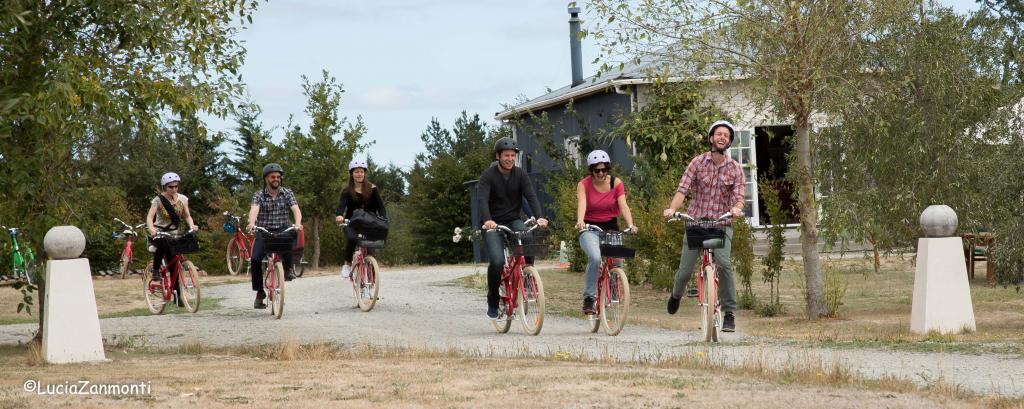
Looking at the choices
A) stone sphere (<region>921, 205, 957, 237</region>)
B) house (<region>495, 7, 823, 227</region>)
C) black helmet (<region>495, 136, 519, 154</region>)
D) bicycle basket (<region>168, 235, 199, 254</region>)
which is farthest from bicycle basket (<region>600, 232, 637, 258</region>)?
house (<region>495, 7, 823, 227</region>)

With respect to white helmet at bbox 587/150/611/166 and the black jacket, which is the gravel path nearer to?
the black jacket

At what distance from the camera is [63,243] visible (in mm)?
11023

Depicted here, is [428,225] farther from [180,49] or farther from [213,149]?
[180,49]

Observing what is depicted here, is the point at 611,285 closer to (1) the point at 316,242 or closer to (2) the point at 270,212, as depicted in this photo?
(2) the point at 270,212

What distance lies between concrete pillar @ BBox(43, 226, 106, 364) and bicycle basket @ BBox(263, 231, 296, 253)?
4140 mm

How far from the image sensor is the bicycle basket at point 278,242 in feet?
50.0

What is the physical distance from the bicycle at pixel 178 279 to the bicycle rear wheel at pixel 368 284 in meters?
2.07

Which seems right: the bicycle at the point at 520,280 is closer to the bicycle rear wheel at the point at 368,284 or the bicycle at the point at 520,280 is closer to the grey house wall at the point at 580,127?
the bicycle rear wheel at the point at 368,284

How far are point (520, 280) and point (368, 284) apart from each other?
3.72 metres

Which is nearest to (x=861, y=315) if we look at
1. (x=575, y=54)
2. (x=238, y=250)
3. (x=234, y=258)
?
(x=238, y=250)

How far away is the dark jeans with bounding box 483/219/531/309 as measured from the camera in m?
12.6

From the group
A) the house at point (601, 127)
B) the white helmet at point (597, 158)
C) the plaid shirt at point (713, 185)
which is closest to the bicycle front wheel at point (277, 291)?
the white helmet at point (597, 158)

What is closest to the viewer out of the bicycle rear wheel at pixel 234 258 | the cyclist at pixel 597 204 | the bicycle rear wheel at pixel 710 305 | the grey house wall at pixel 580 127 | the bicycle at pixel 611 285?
the bicycle rear wheel at pixel 710 305

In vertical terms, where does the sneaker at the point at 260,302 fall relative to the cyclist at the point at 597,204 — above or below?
below
